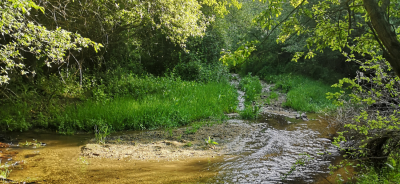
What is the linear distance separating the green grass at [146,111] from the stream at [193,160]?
0.59m

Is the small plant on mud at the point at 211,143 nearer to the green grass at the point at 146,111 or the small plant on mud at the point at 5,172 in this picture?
the green grass at the point at 146,111

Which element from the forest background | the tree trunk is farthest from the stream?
the tree trunk

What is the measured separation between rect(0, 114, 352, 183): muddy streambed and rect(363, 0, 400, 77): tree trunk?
2.46m

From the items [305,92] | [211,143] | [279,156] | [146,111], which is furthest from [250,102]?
[279,156]

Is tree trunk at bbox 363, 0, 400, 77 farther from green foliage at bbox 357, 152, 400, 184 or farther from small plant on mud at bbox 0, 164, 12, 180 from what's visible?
small plant on mud at bbox 0, 164, 12, 180

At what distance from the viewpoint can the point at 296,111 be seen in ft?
40.1

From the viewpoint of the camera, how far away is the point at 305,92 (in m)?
15.7

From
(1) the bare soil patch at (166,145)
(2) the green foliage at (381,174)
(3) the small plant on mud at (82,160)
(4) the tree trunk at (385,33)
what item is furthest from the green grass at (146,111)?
(4) the tree trunk at (385,33)

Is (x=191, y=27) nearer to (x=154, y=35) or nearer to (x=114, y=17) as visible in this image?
(x=114, y=17)

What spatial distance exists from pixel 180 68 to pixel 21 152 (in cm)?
1107

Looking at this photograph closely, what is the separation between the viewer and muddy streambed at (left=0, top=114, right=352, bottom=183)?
4.71 meters

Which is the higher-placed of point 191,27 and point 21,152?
point 191,27

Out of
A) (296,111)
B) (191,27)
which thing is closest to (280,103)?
(296,111)

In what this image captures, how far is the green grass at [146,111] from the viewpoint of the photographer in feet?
27.2
